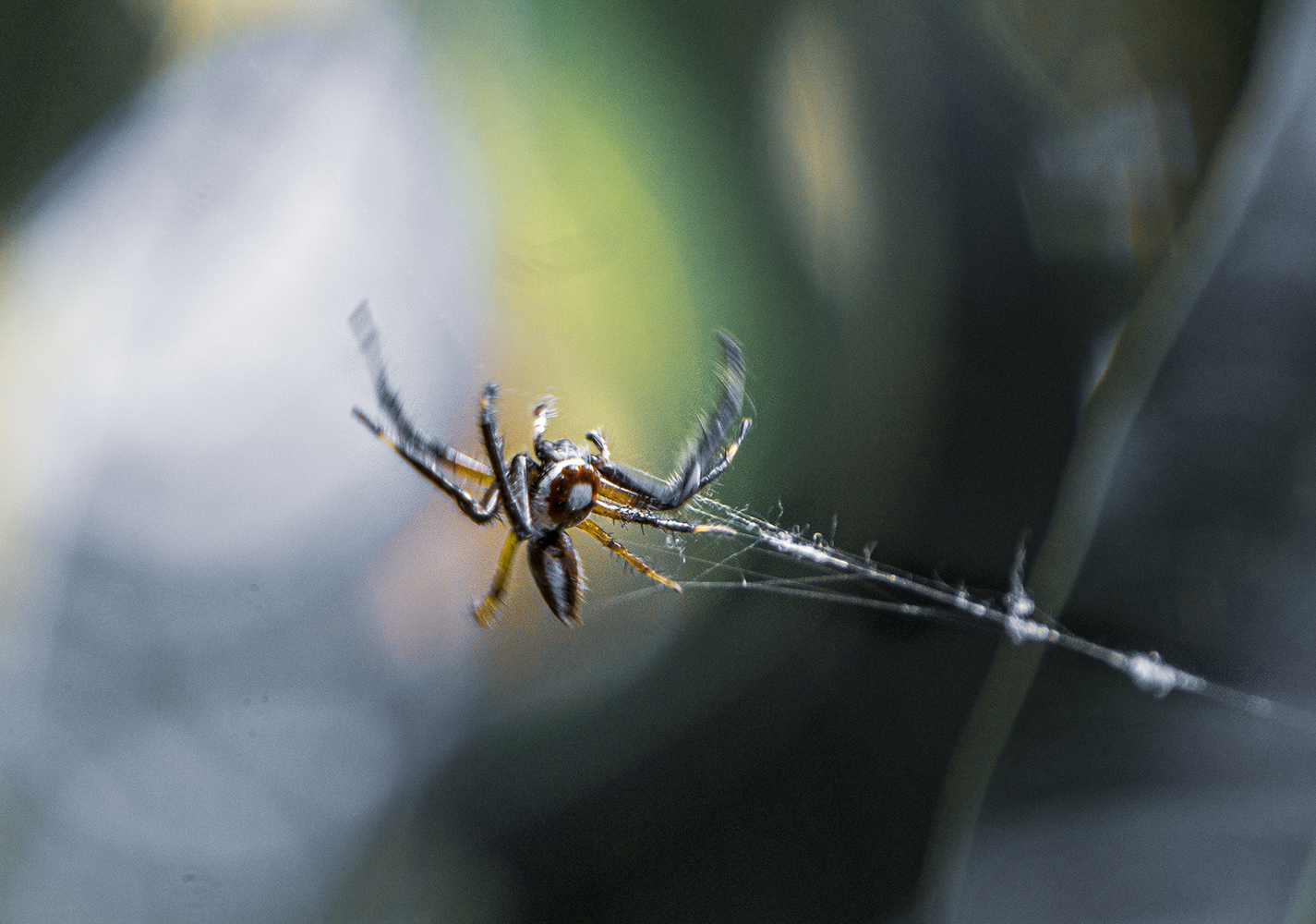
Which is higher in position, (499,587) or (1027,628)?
(1027,628)

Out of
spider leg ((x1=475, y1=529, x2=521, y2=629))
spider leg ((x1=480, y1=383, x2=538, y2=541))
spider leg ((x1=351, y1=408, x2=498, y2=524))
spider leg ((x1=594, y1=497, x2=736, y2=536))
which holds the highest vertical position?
spider leg ((x1=594, y1=497, x2=736, y2=536))

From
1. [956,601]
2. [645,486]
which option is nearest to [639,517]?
[645,486]

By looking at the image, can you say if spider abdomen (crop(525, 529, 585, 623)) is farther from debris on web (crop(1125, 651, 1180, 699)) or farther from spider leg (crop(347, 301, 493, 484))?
debris on web (crop(1125, 651, 1180, 699))

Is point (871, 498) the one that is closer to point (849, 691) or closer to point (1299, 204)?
point (849, 691)

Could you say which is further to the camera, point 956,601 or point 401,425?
point 956,601

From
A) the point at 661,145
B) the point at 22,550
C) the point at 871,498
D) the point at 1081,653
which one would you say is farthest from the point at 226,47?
the point at 1081,653

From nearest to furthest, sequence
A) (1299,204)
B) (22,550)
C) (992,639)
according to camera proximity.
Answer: (1299,204), (992,639), (22,550)

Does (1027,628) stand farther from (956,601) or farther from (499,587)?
(499,587)

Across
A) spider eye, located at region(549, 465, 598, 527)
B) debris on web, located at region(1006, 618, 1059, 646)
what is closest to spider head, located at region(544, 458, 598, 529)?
spider eye, located at region(549, 465, 598, 527)
